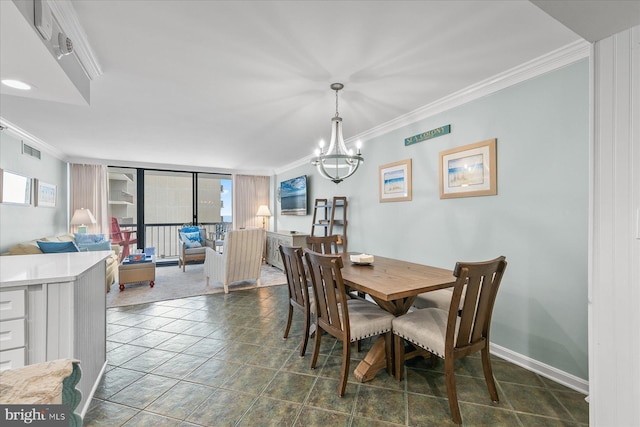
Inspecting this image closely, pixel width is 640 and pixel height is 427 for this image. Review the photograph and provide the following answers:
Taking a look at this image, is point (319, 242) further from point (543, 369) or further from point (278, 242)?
point (278, 242)

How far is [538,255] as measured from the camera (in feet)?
7.12

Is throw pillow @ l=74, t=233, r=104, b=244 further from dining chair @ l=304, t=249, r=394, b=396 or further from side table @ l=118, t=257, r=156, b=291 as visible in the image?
dining chair @ l=304, t=249, r=394, b=396

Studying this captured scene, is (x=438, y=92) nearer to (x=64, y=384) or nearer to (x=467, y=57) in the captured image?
(x=467, y=57)

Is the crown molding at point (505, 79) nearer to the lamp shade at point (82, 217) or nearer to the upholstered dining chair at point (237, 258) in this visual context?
the upholstered dining chair at point (237, 258)

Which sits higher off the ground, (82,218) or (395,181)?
(395,181)

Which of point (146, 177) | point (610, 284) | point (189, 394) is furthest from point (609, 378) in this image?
point (146, 177)

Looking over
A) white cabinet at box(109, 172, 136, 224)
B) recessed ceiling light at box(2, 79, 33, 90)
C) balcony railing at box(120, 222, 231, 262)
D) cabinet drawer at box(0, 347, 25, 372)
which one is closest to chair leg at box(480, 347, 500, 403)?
cabinet drawer at box(0, 347, 25, 372)

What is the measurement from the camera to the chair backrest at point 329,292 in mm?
1819

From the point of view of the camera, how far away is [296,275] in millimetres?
2484

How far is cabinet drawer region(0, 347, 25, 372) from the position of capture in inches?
51.5

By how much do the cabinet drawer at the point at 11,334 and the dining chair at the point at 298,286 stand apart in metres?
1.59

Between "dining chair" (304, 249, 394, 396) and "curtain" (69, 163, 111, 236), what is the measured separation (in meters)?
5.97

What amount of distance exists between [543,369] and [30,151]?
6.79m

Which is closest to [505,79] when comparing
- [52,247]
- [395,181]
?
[395,181]
